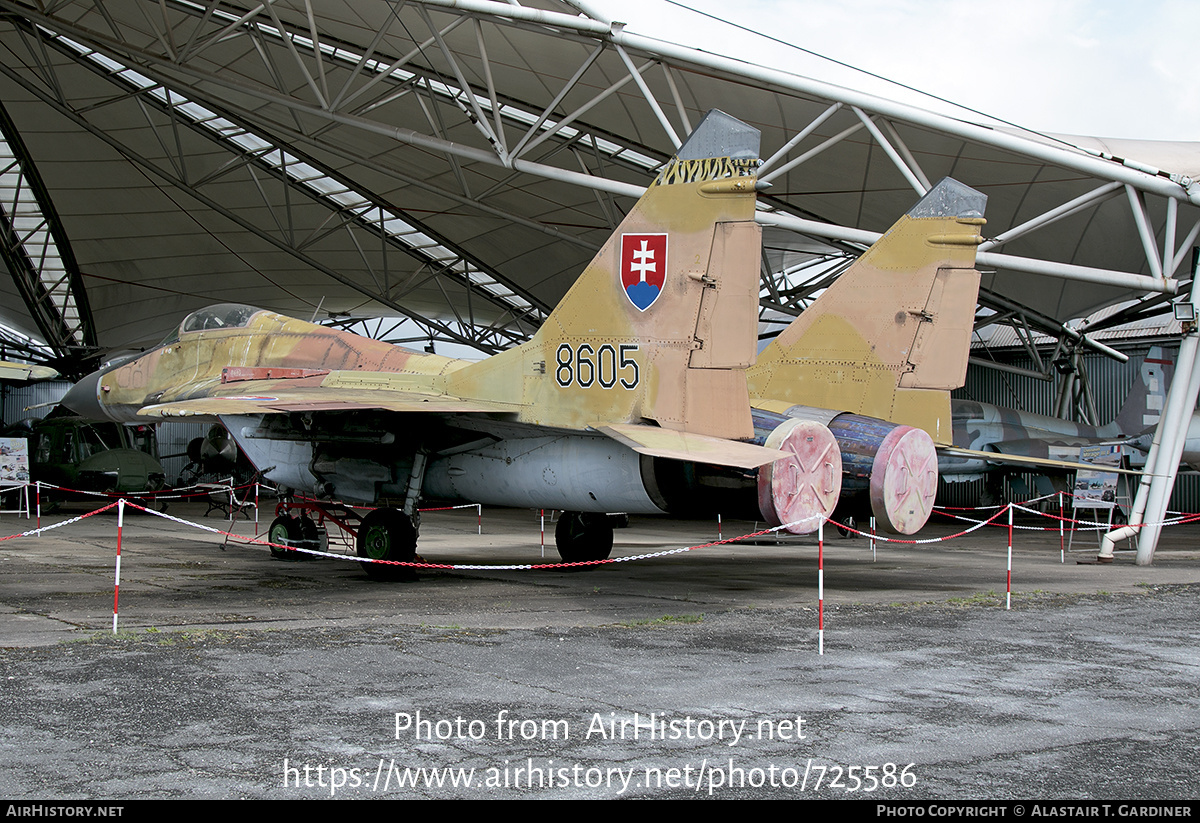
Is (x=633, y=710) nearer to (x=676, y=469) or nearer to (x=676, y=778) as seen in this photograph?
(x=676, y=778)

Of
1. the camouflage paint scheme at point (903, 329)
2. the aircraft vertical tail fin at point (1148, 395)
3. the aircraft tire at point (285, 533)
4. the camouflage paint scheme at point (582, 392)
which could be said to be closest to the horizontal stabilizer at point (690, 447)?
the camouflage paint scheme at point (582, 392)

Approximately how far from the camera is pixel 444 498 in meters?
11.8

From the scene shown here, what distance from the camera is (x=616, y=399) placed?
32.7ft

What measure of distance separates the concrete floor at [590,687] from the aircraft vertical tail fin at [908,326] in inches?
86.2

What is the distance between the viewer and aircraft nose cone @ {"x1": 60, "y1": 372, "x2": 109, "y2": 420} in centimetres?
1441

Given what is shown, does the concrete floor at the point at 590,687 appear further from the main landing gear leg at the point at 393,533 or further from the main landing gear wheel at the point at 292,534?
the main landing gear wheel at the point at 292,534

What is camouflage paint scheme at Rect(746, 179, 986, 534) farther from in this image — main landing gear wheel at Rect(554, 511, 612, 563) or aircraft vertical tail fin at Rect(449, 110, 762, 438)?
main landing gear wheel at Rect(554, 511, 612, 563)

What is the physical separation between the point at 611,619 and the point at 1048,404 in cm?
2937

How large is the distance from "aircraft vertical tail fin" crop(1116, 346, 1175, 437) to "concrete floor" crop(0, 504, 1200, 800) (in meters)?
11.9

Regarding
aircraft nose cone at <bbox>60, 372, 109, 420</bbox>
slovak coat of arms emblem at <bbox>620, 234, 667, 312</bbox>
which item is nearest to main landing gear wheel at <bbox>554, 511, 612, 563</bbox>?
Result: slovak coat of arms emblem at <bbox>620, 234, 667, 312</bbox>

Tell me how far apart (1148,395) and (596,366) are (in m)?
17.9

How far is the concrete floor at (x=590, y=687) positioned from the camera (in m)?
4.11

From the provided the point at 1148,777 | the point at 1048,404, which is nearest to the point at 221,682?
the point at 1148,777

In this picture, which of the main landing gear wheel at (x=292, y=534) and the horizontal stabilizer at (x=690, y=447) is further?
the main landing gear wheel at (x=292, y=534)
